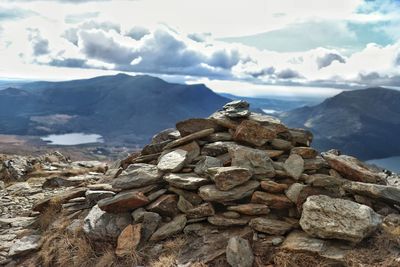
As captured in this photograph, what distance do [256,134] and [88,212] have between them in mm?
9423

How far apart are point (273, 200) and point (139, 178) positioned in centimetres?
660

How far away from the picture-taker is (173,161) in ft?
63.1

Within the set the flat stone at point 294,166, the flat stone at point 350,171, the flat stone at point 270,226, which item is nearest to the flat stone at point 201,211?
the flat stone at point 270,226

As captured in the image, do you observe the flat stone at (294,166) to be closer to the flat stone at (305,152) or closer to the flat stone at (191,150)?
the flat stone at (305,152)

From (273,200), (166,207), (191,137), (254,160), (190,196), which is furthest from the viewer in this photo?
(191,137)

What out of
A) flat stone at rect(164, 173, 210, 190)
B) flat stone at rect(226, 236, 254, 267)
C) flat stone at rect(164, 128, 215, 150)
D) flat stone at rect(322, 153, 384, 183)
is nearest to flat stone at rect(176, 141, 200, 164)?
flat stone at rect(164, 128, 215, 150)

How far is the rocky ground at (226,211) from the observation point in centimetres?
1443

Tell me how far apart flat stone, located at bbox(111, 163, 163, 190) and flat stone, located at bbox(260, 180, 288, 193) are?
A: 16.9 feet

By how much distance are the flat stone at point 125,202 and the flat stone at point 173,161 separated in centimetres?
179

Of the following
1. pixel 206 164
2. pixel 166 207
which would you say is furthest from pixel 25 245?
pixel 206 164

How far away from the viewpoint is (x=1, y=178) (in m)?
33.7

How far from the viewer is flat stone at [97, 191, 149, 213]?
58.0 ft

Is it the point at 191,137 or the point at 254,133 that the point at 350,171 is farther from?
the point at 191,137

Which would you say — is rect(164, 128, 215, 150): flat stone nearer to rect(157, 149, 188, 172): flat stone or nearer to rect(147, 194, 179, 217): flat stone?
rect(157, 149, 188, 172): flat stone
